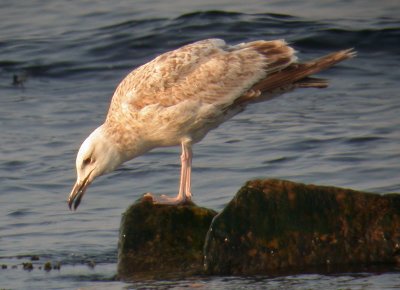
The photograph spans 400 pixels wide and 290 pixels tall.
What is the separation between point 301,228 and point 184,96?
5.72 feet

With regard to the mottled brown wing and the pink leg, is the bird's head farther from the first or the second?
the pink leg

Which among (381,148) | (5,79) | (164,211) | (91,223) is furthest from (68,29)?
(164,211)

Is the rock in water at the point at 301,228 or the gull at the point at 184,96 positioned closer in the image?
the rock in water at the point at 301,228

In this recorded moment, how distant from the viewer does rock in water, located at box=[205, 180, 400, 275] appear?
736 centimetres

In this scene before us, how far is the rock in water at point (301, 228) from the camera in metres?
7.36

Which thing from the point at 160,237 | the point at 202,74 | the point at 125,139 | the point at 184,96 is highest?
the point at 202,74

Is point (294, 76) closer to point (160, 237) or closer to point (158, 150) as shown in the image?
point (160, 237)

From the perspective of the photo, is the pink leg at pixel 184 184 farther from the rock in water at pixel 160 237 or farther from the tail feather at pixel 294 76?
the tail feather at pixel 294 76

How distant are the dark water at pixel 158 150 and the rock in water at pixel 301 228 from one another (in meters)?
0.18

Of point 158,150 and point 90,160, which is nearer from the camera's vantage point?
point 90,160

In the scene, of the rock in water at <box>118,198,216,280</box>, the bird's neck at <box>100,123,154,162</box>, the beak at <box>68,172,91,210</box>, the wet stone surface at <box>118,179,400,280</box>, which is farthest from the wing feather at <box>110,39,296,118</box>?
the wet stone surface at <box>118,179,400,280</box>

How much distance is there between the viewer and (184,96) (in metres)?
8.66

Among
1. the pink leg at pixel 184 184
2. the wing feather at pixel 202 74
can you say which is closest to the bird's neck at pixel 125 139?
the wing feather at pixel 202 74

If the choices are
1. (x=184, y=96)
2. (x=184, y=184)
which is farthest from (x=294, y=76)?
(x=184, y=184)
